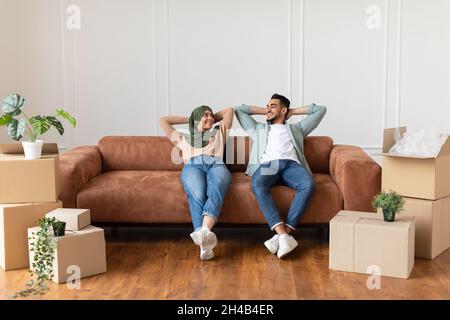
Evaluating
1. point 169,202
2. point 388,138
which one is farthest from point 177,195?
point 388,138

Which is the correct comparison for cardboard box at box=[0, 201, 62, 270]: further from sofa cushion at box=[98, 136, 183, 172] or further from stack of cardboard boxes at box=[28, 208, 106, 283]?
sofa cushion at box=[98, 136, 183, 172]

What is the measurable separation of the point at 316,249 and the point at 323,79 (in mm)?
2760

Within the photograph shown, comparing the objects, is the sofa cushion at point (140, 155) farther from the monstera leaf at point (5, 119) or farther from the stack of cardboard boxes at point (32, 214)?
the monstera leaf at point (5, 119)

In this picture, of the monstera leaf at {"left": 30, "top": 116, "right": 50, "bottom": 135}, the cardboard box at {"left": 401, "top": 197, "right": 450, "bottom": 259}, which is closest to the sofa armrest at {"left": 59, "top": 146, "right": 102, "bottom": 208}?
the monstera leaf at {"left": 30, "top": 116, "right": 50, "bottom": 135}

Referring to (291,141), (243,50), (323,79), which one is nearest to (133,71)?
(243,50)

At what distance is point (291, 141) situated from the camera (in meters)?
4.02

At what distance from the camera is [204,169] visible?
3861 millimetres

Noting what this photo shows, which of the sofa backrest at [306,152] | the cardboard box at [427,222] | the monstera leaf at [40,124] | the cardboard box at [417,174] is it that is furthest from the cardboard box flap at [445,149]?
the monstera leaf at [40,124]

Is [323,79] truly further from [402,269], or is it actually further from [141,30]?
[402,269]

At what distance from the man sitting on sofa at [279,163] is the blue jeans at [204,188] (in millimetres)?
206

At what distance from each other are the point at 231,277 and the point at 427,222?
1.19m

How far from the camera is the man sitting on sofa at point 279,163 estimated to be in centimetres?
351
